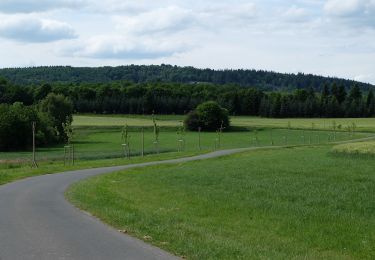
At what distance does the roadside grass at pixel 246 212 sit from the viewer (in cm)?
1213

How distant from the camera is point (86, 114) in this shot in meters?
160

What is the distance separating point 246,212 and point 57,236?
20.1ft

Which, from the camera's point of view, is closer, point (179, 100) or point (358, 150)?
point (358, 150)

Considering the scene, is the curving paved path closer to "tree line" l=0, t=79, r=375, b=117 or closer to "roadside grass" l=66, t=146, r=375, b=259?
"roadside grass" l=66, t=146, r=375, b=259

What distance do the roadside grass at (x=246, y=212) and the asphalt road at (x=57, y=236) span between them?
20.0 inches

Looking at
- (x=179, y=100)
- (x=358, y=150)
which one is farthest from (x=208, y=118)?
(x=358, y=150)

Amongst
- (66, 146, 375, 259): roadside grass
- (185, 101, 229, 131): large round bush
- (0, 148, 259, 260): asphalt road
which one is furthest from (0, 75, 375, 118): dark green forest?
(0, 148, 259, 260): asphalt road

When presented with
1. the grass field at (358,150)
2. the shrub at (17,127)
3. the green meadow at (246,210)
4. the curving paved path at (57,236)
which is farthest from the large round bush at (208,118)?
the curving paved path at (57,236)

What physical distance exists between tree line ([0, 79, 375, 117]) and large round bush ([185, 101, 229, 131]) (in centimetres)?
3392

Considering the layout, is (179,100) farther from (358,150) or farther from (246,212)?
(246,212)

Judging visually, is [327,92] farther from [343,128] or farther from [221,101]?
[343,128]

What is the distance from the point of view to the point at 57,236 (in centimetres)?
1307

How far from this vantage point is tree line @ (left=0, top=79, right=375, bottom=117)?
526ft

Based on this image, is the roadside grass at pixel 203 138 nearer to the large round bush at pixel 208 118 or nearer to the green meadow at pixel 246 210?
the large round bush at pixel 208 118
